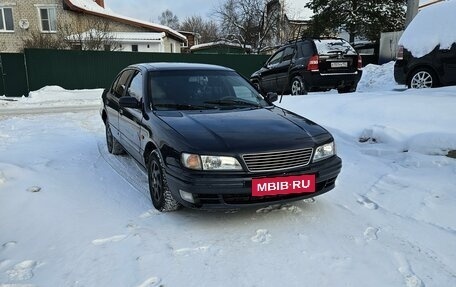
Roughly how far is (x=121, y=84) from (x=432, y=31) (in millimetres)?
6974

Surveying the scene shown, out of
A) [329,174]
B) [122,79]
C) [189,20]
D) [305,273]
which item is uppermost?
[189,20]

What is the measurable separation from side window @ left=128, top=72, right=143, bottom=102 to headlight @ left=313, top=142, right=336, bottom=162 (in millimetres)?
2141

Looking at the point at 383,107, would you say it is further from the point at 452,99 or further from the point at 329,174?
the point at 329,174

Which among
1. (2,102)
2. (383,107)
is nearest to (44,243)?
(383,107)

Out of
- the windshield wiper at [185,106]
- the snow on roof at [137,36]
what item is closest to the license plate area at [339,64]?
the windshield wiper at [185,106]

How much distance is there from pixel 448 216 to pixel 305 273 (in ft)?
5.66

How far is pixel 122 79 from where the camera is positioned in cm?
607

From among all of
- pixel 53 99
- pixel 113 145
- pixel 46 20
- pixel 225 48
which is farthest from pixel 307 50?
pixel 225 48

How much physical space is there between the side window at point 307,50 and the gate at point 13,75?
39.0ft

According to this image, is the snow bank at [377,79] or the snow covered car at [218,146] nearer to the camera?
the snow covered car at [218,146]

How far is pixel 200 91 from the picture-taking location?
4.87 metres

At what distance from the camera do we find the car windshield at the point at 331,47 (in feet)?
34.4

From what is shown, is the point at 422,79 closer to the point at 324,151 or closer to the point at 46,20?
the point at 324,151

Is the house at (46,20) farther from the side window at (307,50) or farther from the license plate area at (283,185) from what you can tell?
the license plate area at (283,185)
